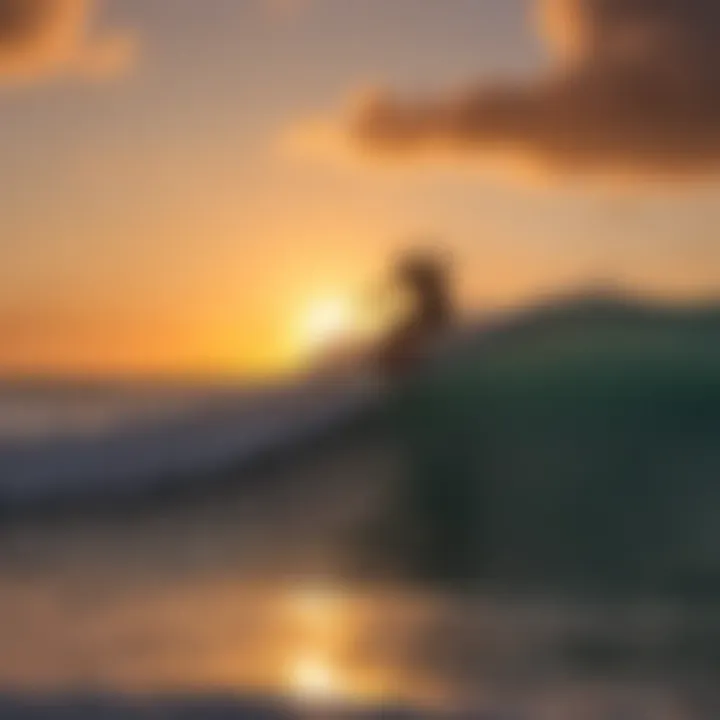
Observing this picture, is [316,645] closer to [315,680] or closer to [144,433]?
[315,680]

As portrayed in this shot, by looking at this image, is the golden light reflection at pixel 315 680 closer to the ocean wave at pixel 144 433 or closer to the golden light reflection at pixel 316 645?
the golden light reflection at pixel 316 645

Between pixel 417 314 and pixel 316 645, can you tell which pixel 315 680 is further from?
pixel 417 314

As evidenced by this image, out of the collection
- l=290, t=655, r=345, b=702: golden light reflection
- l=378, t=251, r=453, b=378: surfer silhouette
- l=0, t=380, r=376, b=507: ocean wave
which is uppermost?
l=378, t=251, r=453, b=378: surfer silhouette

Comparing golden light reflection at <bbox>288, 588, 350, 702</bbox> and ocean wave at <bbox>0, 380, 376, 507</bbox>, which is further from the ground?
ocean wave at <bbox>0, 380, 376, 507</bbox>

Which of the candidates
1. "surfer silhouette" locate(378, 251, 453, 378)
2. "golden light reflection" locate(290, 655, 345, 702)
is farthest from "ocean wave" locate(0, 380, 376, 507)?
"golden light reflection" locate(290, 655, 345, 702)

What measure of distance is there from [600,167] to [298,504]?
31cm

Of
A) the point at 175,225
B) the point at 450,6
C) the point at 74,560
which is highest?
the point at 450,6

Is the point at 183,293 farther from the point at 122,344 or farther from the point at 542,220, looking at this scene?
the point at 542,220

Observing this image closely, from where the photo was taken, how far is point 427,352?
95 cm

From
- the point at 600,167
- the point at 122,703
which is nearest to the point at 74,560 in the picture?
the point at 122,703

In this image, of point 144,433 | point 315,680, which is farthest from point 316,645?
point 144,433

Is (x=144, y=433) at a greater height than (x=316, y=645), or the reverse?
(x=144, y=433)

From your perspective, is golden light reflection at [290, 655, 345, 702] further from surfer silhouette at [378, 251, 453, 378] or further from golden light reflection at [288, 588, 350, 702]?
surfer silhouette at [378, 251, 453, 378]

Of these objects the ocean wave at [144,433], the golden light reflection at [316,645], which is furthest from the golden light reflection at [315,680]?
the ocean wave at [144,433]
